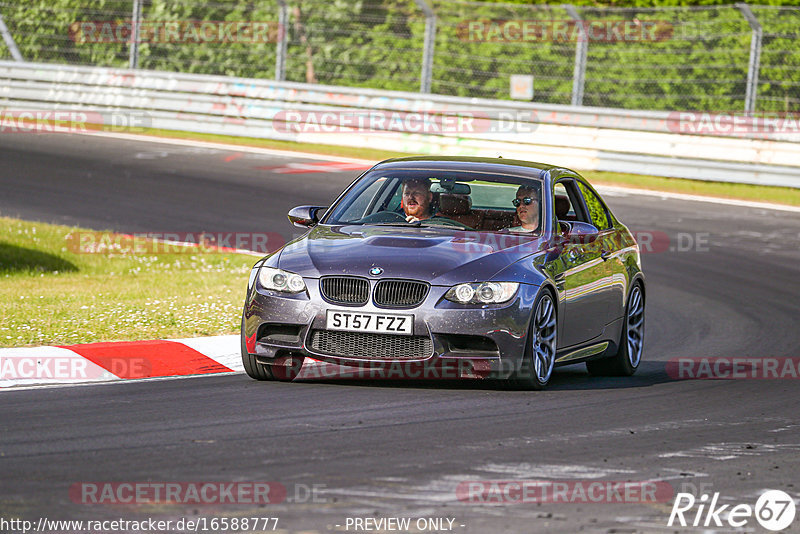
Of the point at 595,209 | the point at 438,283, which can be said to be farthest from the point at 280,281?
the point at 595,209

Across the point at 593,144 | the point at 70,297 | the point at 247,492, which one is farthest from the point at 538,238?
the point at 593,144

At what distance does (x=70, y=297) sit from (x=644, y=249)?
305 inches

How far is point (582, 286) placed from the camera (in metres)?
9.22

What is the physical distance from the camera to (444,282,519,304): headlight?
8031 mm

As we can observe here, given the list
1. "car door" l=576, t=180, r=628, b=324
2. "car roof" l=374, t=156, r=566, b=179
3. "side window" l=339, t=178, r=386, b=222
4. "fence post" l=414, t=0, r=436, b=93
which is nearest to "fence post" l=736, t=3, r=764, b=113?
"fence post" l=414, t=0, r=436, b=93

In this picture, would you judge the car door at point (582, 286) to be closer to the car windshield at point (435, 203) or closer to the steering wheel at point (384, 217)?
the car windshield at point (435, 203)

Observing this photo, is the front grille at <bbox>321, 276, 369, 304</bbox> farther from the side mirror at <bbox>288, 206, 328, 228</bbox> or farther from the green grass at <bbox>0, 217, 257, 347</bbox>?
the green grass at <bbox>0, 217, 257, 347</bbox>

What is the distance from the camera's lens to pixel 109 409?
7297mm

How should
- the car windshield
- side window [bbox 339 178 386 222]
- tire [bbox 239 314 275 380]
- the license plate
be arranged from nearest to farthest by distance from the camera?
the license plate → tire [bbox 239 314 275 380] → the car windshield → side window [bbox 339 178 386 222]

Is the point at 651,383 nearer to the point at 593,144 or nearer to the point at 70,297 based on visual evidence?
the point at 70,297

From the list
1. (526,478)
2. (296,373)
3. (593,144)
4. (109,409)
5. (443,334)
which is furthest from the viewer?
(593,144)

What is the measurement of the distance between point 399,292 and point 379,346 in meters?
0.34

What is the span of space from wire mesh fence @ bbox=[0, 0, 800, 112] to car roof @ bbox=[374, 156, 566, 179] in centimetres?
1234

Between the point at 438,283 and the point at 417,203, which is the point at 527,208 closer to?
the point at 417,203
